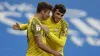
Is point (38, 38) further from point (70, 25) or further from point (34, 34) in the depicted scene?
point (70, 25)

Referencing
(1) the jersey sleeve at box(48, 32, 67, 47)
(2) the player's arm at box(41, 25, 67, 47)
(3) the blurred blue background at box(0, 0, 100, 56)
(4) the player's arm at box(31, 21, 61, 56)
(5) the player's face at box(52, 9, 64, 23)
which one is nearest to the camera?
(4) the player's arm at box(31, 21, 61, 56)

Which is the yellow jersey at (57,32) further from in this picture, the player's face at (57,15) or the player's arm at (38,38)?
the player's arm at (38,38)

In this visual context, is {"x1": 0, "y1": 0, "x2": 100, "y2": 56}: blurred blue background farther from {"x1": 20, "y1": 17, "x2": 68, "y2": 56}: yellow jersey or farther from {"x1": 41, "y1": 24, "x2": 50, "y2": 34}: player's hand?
{"x1": 41, "y1": 24, "x2": 50, "y2": 34}: player's hand

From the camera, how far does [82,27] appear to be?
6266 millimetres

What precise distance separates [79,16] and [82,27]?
0.53 feet

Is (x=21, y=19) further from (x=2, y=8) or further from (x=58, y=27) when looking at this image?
(x=58, y=27)

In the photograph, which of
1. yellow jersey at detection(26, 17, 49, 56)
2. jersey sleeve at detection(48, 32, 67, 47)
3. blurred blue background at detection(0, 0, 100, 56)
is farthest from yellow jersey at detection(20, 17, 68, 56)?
blurred blue background at detection(0, 0, 100, 56)

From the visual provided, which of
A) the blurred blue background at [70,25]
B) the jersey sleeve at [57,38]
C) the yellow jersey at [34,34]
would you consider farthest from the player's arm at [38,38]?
the blurred blue background at [70,25]

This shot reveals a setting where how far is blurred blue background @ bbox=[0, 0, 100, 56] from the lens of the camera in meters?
6.12

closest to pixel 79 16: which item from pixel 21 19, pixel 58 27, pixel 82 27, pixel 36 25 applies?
pixel 82 27

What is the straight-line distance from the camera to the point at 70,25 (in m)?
6.23

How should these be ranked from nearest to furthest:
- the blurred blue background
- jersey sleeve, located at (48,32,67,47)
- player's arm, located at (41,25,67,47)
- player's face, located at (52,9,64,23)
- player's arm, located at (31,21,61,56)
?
1. player's arm, located at (31,21,61,56)
2. player's arm, located at (41,25,67,47)
3. jersey sleeve, located at (48,32,67,47)
4. player's face, located at (52,9,64,23)
5. the blurred blue background

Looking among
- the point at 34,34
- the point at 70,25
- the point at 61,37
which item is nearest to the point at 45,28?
the point at 34,34

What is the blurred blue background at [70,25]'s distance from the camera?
6.12m
